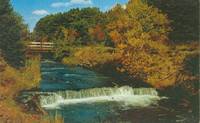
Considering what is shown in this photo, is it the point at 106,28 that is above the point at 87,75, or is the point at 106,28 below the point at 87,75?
above

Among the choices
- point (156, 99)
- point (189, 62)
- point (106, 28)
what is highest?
point (106, 28)

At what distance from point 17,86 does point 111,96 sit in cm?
157

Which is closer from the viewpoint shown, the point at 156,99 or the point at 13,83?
the point at 13,83

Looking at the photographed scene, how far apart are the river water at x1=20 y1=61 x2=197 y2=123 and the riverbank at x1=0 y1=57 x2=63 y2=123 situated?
17 centimetres

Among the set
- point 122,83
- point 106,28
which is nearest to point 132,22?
point 106,28

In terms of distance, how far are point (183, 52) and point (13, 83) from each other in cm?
256

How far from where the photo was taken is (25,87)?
785 centimetres

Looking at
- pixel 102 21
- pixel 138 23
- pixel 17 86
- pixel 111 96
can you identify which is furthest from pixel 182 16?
pixel 17 86

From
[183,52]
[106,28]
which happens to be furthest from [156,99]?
[106,28]

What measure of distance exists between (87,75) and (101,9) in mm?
1048

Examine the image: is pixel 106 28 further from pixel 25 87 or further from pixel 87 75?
pixel 25 87

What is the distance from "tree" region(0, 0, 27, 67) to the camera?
7.55m

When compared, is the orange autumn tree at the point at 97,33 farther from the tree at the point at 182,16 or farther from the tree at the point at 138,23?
the tree at the point at 182,16

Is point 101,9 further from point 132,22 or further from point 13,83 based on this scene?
point 13,83
